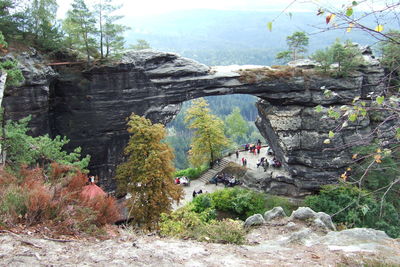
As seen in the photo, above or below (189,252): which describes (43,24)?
above

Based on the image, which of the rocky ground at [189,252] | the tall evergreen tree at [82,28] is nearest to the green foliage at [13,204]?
the rocky ground at [189,252]

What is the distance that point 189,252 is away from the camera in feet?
20.2

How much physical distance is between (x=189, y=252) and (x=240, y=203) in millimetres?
16318

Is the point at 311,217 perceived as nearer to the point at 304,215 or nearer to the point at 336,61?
the point at 304,215

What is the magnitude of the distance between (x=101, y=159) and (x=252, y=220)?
48.8 feet

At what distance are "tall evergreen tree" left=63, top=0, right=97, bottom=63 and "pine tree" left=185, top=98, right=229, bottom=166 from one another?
1206 cm

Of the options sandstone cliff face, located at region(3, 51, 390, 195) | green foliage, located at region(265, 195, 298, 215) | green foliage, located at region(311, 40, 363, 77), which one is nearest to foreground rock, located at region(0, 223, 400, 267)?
sandstone cliff face, located at region(3, 51, 390, 195)

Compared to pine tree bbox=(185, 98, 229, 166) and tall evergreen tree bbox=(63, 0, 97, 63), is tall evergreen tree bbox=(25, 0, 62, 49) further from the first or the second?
pine tree bbox=(185, 98, 229, 166)

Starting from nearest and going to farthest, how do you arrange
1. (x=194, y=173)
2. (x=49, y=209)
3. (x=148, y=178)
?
(x=49, y=209), (x=148, y=178), (x=194, y=173)

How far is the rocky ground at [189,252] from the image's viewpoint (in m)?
5.18

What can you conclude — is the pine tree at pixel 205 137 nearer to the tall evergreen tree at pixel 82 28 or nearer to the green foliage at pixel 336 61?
the green foliage at pixel 336 61

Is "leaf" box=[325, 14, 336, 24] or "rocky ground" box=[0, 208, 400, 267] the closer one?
"leaf" box=[325, 14, 336, 24]

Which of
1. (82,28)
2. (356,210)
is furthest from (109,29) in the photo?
(356,210)

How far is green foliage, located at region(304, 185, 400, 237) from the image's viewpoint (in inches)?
682
